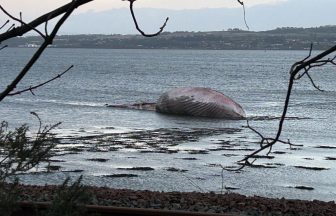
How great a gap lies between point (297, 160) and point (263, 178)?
16.3 feet

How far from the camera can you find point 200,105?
152ft

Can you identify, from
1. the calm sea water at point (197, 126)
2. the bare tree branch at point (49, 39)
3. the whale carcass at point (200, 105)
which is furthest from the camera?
the whale carcass at point (200, 105)

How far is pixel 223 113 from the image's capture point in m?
45.7

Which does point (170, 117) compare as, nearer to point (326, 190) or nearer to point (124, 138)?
point (124, 138)

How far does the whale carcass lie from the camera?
45.7 meters

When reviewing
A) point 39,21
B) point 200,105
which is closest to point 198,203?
point 39,21

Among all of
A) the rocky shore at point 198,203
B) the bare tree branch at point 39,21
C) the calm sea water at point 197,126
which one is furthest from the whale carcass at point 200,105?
the bare tree branch at point 39,21

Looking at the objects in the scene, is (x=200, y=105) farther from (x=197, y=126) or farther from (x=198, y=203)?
(x=198, y=203)

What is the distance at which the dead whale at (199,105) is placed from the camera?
45.7 metres

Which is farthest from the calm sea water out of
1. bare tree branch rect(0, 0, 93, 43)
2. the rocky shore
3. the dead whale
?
bare tree branch rect(0, 0, 93, 43)

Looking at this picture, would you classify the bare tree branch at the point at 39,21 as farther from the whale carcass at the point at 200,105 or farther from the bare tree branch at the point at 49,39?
the whale carcass at the point at 200,105

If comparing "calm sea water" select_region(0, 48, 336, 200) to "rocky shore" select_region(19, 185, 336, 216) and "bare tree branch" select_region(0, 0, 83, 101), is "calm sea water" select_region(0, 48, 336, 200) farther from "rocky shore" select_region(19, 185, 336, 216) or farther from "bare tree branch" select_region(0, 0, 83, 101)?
"bare tree branch" select_region(0, 0, 83, 101)

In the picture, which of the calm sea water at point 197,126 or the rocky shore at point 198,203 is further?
the calm sea water at point 197,126

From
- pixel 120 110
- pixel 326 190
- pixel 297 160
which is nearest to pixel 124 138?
pixel 297 160
